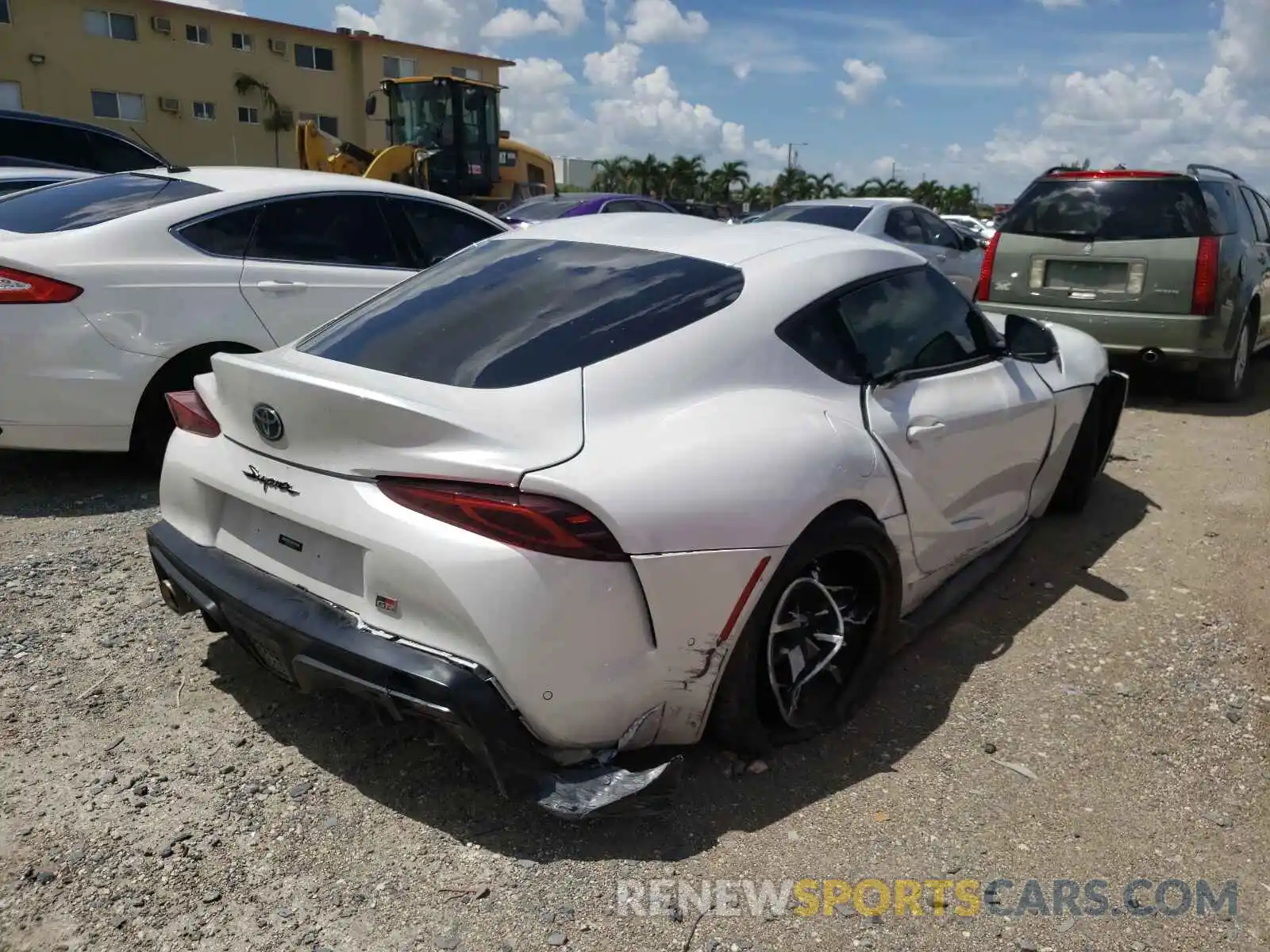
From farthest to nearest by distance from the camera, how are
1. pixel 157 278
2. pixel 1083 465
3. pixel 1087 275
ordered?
pixel 1087 275 → pixel 1083 465 → pixel 157 278

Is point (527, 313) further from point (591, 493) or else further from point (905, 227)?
point (905, 227)

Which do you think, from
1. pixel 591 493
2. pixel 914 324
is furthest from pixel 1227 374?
pixel 591 493

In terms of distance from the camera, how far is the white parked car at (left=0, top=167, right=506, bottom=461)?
14.3 ft

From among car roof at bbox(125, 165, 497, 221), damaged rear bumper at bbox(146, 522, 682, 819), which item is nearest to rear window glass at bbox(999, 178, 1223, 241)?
car roof at bbox(125, 165, 497, 221)

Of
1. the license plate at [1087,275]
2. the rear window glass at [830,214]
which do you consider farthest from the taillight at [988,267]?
the rear window glass at [830,214]

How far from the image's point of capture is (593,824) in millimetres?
2514

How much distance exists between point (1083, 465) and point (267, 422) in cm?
385

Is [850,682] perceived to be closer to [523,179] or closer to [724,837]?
[724,837]

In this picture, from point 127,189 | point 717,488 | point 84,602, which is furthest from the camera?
point 127,189

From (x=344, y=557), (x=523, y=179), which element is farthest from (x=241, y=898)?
(x=523, y=179)

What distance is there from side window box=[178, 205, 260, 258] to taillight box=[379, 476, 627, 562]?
10.9 ft

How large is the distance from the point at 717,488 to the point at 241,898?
1.46m

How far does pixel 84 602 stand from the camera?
143 inches

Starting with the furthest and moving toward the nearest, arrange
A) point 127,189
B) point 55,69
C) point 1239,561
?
point 55,69, point 127,189, point 1239,561
